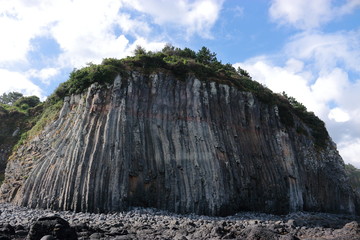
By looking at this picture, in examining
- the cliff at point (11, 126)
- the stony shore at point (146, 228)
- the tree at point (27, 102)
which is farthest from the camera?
the tree at point (27, 102)

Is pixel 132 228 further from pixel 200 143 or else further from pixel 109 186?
pixel 200 143

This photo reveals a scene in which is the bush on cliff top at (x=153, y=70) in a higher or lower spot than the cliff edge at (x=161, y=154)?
higher

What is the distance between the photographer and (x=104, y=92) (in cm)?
3200

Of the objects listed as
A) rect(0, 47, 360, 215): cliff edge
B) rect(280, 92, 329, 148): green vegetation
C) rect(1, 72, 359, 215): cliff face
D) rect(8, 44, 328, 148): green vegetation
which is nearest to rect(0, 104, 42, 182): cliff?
rect(8, 44, 328, 148): green vegetation

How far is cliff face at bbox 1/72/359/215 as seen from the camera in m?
27.1

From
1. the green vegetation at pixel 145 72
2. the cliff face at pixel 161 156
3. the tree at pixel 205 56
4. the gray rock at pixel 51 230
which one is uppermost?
the tree at pixel 205 56

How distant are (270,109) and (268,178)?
10.3m

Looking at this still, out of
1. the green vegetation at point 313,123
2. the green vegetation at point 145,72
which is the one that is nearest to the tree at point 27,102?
the green vegetation at point 145,72

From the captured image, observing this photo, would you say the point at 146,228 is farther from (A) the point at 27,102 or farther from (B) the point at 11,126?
(A) the point at 27,102

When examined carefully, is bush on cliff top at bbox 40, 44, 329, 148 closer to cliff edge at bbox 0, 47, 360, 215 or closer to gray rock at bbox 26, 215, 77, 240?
cliff edge at bbox 0, 47, 360, 215

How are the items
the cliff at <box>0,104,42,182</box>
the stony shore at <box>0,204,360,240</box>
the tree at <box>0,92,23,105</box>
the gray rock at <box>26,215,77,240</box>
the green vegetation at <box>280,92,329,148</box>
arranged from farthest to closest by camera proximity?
the tree at <box>0,92,23,105</box> → the green vegetation at <box>280,92,329,148</box> → the cliff at <box>0,104,42,182</box> → the stony shore at <box>0,204,360,240</box> → the gray rock at <box>26,215,77,240</box>

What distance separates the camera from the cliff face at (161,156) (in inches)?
1066

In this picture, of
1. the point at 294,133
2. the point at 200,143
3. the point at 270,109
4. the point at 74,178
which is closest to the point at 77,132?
the point at 74,178

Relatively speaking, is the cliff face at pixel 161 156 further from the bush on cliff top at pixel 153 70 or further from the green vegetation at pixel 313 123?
the green vegetation at pixel 313 123
